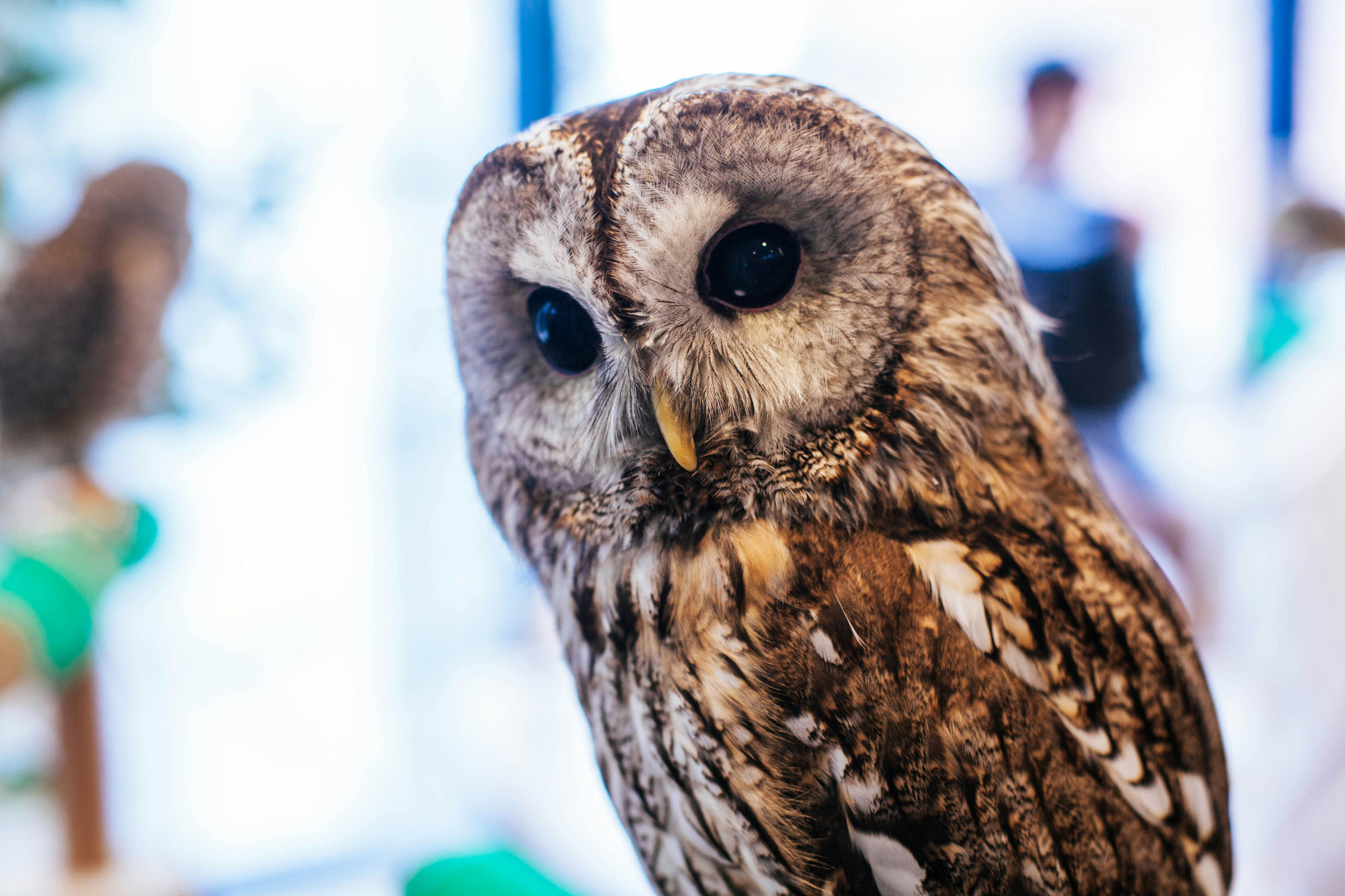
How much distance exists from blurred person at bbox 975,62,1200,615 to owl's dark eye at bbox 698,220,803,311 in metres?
0.18

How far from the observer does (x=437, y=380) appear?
0.82 m

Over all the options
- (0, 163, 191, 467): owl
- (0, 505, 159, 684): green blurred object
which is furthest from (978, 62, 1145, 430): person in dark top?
(0, 163, 191, 467): owl

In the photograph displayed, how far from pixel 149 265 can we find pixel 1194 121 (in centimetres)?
204

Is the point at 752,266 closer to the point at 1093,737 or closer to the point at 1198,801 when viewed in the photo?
the point at 1093,737

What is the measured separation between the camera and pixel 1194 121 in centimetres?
96

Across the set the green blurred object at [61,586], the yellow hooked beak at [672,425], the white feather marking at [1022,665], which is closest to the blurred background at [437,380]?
the green blurred object at [61,586]

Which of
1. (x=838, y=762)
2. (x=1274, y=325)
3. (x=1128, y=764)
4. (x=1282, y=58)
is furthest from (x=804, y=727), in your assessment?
(x=1274, y=325)

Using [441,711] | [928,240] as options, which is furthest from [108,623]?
[928,240]

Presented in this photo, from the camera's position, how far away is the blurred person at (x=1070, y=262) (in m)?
0.71

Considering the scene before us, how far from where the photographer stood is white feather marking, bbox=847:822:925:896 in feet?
1.92

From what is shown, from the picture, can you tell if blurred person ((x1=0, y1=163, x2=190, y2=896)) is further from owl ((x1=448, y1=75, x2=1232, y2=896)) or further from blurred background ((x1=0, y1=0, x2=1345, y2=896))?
owl ((x1=448, y1=75, x2=1232, y2=896))

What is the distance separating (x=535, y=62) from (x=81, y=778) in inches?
73.6

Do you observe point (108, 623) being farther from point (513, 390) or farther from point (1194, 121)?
point (1194, 121)

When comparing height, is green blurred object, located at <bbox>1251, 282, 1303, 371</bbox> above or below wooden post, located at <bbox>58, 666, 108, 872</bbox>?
above
